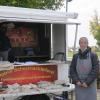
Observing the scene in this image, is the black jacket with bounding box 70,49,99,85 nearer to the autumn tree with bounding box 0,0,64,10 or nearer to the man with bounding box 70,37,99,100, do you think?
the man with bounding box 70,37,99,100

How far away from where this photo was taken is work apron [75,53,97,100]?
8.47m

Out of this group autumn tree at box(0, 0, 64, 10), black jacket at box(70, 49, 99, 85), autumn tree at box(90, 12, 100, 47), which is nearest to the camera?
black jacket at box(70, 49, 99, 85)

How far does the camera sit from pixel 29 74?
8.66 metres

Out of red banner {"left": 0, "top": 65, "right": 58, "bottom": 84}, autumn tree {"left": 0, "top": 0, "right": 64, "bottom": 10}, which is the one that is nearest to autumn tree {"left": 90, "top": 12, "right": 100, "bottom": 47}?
autumn tree {"left": 0, "top": 0, "right": 64, "bottom": 10}

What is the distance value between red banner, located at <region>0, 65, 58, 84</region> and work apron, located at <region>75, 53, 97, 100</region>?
0.66 m

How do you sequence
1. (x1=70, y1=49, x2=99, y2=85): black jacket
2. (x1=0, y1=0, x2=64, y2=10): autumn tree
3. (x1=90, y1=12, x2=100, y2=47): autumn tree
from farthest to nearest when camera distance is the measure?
1. (x1=90, y1=12, x2=100, y2=47): autumn tree
2. (x1=0, y1=0, x2=64, y2=10): autumn tree
3. (x1=70, y1=49, x2=99, y2=85): black jacket

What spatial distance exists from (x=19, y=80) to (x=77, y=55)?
126 cm

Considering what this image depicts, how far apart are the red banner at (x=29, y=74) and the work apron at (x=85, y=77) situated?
2.17 ft

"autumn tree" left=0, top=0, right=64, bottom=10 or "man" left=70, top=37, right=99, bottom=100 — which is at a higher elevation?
"autumn tree" left=0, top=0, right=64, bottom=10

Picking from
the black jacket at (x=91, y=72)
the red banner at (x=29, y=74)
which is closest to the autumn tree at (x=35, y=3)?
the red banner at (x=29, y=74)

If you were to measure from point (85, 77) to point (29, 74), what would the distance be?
113 cm

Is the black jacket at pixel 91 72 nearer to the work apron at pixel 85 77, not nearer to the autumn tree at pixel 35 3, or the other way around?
the work apron at pixel 85 77

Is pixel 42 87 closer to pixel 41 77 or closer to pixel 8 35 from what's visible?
pixel 41 77

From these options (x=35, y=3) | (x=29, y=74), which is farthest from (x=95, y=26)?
(x=29, y=74)
